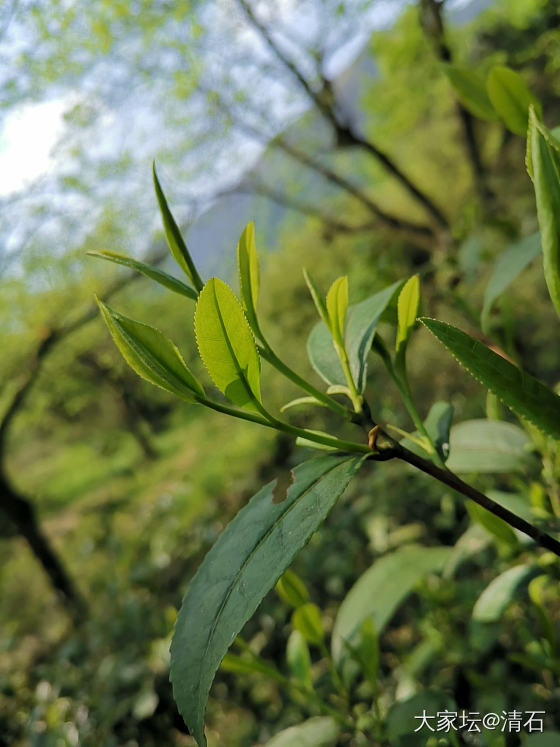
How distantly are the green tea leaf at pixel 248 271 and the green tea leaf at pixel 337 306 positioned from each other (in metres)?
0.05

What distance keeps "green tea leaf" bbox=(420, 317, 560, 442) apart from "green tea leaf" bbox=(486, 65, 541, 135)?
0.88 feet

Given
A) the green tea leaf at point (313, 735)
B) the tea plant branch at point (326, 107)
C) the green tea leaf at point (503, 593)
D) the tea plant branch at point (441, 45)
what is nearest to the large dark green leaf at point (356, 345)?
the green tea leaf at point (503, 593)

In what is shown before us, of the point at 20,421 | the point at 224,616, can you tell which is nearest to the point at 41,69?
the point at 20,421

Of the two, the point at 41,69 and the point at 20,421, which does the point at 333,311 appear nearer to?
the point at 41,69

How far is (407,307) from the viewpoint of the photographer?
36 cm

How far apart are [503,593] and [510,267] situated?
341 mm

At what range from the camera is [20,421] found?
5172 millimetres

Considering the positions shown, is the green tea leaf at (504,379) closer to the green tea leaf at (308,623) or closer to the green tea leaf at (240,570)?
the green tea leaf at (240,570)

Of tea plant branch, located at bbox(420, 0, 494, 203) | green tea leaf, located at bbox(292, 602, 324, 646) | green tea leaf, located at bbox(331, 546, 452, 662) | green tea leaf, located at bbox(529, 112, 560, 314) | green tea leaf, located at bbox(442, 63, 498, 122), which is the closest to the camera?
green tea leaf, located at bbox(529, 112, 560, 314)

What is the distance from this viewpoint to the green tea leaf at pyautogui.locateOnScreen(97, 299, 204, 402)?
0.28 metres

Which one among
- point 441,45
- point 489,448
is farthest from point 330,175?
point 489,448

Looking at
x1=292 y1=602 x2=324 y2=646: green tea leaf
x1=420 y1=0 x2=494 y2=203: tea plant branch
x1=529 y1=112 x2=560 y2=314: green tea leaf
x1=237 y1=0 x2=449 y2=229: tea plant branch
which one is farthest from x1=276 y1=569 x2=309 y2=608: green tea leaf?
x1=237 y1=0 x2=449 y2=229: tea plant branch

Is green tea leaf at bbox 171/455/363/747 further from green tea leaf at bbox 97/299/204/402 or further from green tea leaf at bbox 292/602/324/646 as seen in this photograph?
green tea leaf at bbox 292/602/324/646

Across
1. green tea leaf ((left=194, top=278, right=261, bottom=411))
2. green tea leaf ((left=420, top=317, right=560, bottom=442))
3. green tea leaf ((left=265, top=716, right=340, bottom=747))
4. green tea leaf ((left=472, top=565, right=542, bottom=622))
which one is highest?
green tea leaf ((left=194, top=278, right=261, bottom=411))
